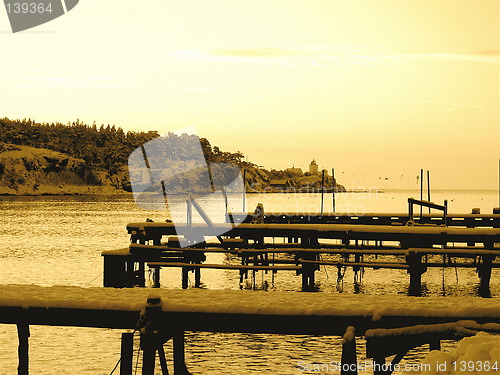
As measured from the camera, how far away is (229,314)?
988cm

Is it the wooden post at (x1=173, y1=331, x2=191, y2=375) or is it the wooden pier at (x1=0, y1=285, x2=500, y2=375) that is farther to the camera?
the wooden post at (x1=173, y1=331, x2=191, y2=375)

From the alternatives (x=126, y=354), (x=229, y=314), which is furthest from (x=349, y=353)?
(x=126, y=354)

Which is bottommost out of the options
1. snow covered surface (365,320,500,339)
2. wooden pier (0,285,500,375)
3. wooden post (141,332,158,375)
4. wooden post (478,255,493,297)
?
wooden post (478,255,493,297)

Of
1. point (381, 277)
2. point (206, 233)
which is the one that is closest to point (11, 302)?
point (206, 233)

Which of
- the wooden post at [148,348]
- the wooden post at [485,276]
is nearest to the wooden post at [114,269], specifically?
the wooden post at [485,276]

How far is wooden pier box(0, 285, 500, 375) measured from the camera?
9.27 m

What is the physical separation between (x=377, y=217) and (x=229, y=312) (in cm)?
2724

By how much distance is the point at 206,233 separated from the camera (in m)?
22.9

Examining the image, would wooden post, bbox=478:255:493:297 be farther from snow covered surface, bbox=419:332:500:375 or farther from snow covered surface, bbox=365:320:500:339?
snow covered surface, bbox=419:332:500:375

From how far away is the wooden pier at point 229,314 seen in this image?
927 cm

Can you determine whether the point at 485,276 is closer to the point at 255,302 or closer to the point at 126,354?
the point at 255,302

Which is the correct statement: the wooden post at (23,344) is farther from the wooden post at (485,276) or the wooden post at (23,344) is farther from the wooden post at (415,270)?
the wooden post at (485,276)

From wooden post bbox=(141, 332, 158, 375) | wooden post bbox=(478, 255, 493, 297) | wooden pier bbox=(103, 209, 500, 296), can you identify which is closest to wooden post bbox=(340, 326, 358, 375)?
wooden post bbox=(141, 332, 158, 375)

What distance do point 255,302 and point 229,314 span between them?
0.51m
